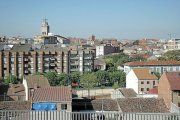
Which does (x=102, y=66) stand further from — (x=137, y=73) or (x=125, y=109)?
(x=125, y=109)

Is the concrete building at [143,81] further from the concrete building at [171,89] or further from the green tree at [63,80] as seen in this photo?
the concrete building at [171,89]

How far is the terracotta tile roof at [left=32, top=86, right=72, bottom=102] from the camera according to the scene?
20969 millimetres

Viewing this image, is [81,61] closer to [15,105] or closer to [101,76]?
[101,76]

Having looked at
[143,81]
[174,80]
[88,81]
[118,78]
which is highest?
[174,80]

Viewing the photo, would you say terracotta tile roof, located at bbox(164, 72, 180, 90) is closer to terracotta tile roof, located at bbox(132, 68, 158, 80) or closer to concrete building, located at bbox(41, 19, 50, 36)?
terracotta tile roof, located at bbox(132, 68, 158, 80)

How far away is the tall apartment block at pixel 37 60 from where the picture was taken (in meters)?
48.6

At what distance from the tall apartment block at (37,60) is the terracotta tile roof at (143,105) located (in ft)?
93.4

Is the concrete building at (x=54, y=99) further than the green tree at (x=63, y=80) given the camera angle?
No

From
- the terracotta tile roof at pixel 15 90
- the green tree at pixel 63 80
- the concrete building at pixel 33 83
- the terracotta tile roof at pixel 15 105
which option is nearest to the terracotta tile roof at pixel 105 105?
the terracotta tile roof at pixel 15 105

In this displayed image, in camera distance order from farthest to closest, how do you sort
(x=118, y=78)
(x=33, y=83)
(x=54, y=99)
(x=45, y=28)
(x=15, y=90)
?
1. (x=45, y=28)
2. (x=118, y=78)
3. (x=15, y=90)
4. (x=33, y=83)
5. (x=54, y=99)

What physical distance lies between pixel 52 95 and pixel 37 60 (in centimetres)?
2905

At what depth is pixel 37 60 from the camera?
49.8m

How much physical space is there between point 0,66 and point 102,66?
1791cm

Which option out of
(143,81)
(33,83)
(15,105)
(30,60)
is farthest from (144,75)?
(30,60)
